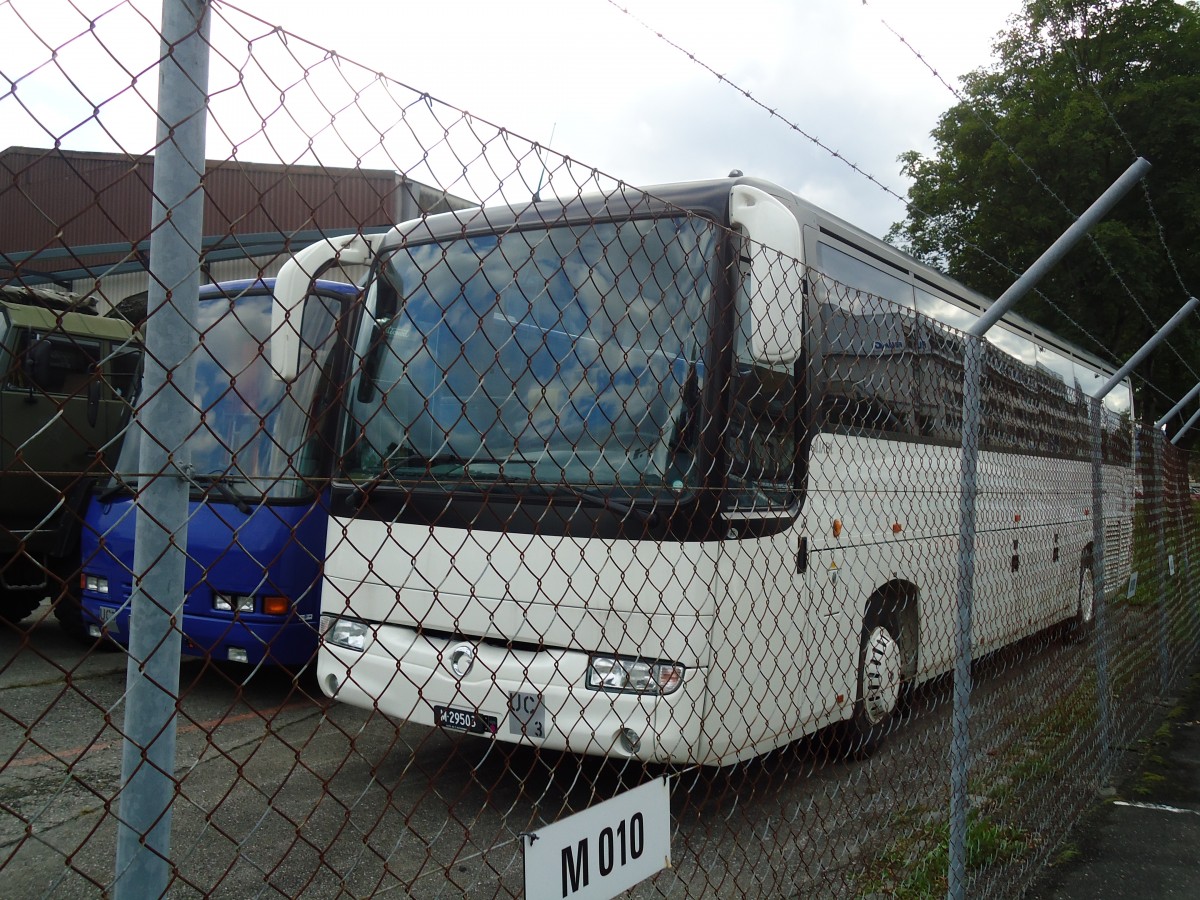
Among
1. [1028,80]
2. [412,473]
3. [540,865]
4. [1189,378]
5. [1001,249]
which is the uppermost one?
[1028,80]

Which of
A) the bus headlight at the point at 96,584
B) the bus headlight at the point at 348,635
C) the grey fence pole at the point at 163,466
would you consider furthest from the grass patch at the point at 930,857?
the bus headlight at the point at 96,584

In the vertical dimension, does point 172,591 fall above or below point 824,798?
above

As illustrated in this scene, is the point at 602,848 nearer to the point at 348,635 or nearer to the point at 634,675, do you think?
the point at 634,675

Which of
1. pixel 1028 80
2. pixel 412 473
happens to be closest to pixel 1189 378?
pixel 1028 80

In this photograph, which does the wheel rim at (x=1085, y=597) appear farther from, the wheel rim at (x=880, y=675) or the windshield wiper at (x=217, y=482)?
the windshield wiper at (x=217, y=482)

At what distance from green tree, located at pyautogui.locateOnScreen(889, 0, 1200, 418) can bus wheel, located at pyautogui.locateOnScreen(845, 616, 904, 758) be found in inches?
551

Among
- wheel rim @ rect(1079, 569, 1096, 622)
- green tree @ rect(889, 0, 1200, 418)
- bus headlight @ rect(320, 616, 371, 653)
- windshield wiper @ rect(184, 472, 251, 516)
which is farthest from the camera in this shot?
green tree @ rect(889, 0, 1200, 418)

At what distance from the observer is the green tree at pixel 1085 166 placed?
1864 cm

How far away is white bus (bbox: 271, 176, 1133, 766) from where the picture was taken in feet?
11.9

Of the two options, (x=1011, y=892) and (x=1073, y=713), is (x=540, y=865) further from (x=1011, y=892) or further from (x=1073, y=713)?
(x=1073, y=713)

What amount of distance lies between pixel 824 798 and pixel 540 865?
3.45 metres

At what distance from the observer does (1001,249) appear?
2123 cm

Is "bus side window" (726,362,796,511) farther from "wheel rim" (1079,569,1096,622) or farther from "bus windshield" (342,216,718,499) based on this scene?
"wheel rim" (1079,569,1096,622)

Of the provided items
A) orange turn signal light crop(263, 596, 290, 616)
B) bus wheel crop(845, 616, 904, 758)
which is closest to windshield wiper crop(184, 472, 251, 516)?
orange turn signal light crop(263, 596, 290, 616)
